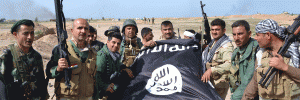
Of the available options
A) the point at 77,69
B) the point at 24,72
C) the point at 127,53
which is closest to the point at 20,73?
the point at 24,72

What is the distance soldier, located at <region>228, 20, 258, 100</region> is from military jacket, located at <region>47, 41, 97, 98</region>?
199 cm

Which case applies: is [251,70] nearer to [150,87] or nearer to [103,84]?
[150,87]

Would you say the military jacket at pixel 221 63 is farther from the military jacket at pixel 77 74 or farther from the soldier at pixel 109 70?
the military jacket at pixel 77 74

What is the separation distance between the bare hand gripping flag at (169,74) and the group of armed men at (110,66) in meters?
0.15

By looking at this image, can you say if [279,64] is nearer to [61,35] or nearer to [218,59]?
[218,59]

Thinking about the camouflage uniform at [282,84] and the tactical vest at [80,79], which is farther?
the tactical vest at [80,79]

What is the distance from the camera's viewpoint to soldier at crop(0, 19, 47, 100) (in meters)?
2.58

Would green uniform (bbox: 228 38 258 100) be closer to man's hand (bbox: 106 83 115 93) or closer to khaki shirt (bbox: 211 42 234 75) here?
khaki shirt (bbox: 211 42 234 75)

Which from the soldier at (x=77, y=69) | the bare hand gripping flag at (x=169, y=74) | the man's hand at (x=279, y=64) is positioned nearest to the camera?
the man's hand at (x=279, y=64)

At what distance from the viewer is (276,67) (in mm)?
2236

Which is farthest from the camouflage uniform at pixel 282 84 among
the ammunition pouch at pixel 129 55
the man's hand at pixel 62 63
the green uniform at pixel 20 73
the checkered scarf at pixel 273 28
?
the green uniform at pixel 20 73

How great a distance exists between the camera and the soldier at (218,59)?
321 centimetres

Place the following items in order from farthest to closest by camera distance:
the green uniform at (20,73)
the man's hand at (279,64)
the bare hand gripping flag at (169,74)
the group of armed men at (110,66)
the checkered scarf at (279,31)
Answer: the bare hand gripping flag at (169,74)
the green uniform at (20,73)
the group of armed men at (110,66)
the checkered scarf at (279,31)
the man's hand at (279,64)

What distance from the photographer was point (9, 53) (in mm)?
2637
